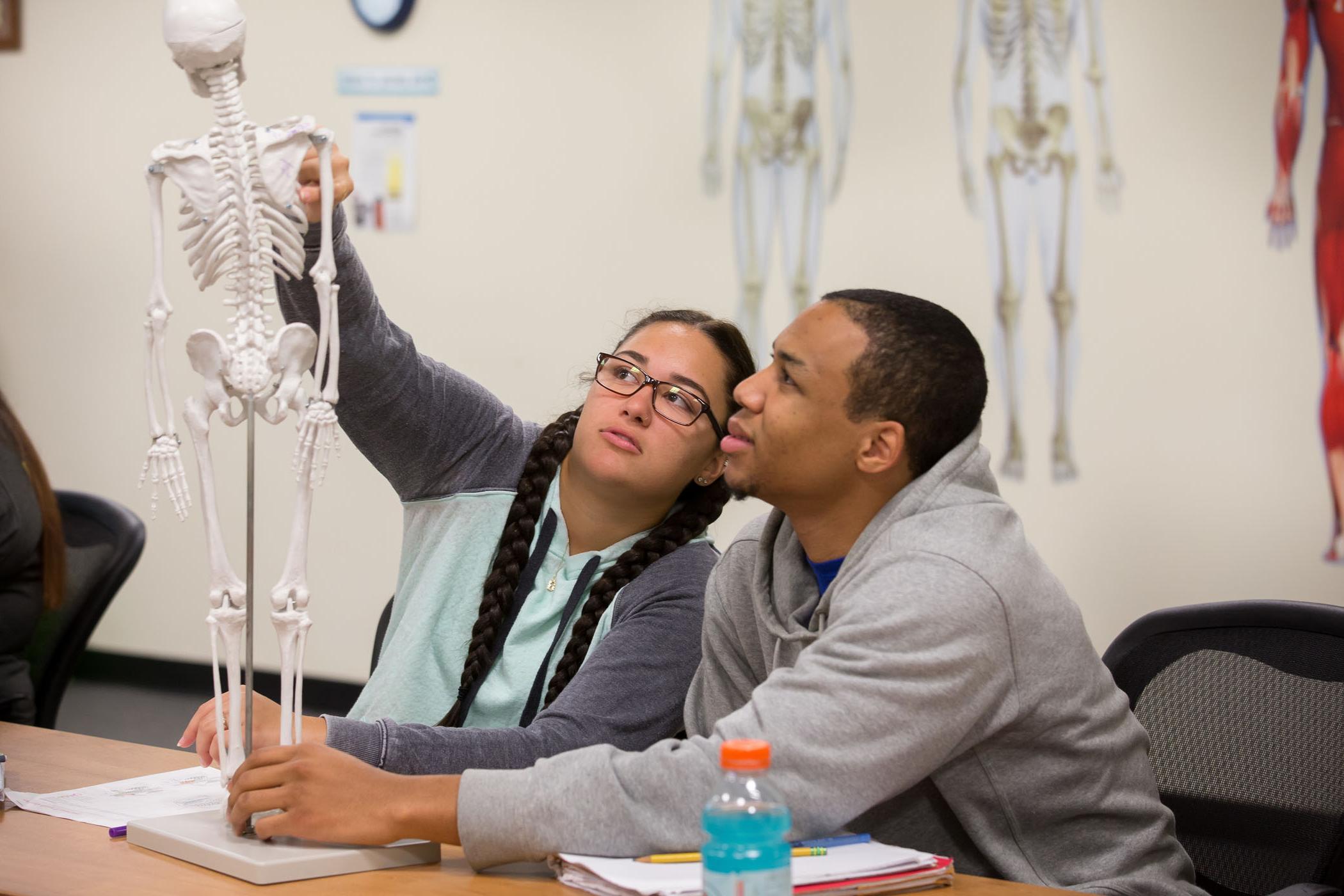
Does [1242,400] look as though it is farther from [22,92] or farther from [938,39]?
[22,92]

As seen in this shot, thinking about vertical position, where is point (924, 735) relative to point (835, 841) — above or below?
above

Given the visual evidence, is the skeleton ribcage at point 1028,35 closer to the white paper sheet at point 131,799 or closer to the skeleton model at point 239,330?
the skeleton model at point 239,330

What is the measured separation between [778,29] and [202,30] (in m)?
2.66

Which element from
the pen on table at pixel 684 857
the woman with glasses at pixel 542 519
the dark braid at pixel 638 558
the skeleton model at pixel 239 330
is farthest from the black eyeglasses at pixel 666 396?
the pen on table at pixel 684 857

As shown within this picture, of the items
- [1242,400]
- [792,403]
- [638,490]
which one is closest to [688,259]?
[1242,400]

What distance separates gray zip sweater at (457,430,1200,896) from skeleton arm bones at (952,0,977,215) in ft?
7.21

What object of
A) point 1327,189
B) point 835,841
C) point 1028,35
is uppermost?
point 1028,35

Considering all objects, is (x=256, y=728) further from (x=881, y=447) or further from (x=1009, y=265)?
(x=1009, y=265)

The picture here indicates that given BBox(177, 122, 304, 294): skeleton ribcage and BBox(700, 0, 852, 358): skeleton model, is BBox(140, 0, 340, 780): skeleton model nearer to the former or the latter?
BBox(177, 122, 304, 294): skeleton ribcage

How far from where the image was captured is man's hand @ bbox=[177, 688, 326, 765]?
1450 millimetres

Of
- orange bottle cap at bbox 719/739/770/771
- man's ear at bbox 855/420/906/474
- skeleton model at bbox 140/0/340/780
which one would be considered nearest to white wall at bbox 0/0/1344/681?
man's ear at bbox 855/420/906/474

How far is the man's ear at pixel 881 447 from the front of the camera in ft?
4.78

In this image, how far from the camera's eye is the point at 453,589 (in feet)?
5.99

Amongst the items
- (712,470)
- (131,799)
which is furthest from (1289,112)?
(131,799)
